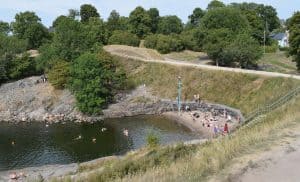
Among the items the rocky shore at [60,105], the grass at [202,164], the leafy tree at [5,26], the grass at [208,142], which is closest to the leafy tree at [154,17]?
the leafy tree at [5,26]

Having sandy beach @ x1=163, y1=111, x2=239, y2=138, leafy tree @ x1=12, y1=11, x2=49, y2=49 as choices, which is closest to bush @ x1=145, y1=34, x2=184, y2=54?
leafy tree @ x1=12, y1=11, x2=49, y2=49

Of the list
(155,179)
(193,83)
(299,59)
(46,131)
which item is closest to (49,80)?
(46,131)

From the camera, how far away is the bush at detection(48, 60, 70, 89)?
76125 mm

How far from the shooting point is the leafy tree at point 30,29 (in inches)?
4134

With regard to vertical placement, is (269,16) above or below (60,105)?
above

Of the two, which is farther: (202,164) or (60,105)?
(60,105)

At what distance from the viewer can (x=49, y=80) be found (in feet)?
255

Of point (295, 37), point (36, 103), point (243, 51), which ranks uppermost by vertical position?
point (295, 37)

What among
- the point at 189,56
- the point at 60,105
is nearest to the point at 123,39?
the point at 189,56

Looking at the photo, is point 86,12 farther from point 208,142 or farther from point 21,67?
point 208,142

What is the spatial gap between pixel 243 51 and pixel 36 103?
34561mm

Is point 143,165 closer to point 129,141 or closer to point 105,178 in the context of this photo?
point 105,178

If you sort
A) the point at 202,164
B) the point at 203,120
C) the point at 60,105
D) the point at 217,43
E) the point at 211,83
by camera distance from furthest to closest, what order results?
1. the point at 217,43
2. the point at 60,105
3. the point at 211,83
4. the point at 203,120
5. the point at 202,164

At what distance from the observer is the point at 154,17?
12756cm
